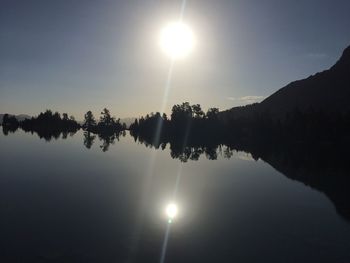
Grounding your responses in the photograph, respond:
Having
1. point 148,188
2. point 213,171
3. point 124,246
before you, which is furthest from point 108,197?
point 213,171

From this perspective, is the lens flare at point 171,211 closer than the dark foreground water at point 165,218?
No

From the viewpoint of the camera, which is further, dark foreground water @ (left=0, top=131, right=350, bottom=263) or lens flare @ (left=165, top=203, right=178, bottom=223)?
lens flare @ (left=165, top=203, right=178, bottom=223)

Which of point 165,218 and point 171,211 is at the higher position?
point 171,211

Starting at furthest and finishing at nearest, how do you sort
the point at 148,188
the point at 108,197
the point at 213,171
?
1. the point at 213,171
2. the point at 148,188
3. the point at 108,197

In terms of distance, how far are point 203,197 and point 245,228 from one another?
11465 mm

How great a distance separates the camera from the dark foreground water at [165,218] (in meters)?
21.1

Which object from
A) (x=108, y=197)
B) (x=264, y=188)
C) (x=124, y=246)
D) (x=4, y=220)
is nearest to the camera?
(x=124, y=246)

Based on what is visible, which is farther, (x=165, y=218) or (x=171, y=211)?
(x=171, y=211)

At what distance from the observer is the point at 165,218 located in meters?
28.9

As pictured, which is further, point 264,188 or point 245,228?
point 264,188

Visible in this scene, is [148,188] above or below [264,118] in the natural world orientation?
below

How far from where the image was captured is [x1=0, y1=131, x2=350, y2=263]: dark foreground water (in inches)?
832

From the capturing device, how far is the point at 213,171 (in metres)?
60.2

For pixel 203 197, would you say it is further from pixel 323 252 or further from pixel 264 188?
pixel 323 252
